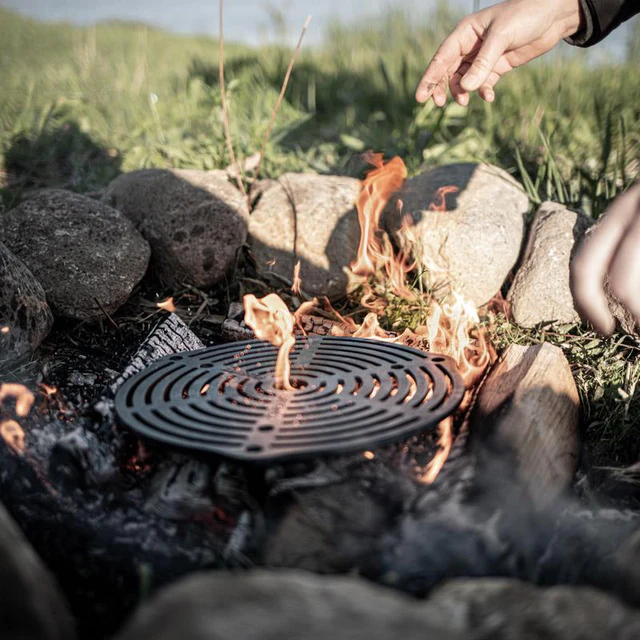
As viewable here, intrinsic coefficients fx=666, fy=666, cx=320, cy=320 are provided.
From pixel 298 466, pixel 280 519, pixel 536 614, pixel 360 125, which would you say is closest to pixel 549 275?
pixel 298 466

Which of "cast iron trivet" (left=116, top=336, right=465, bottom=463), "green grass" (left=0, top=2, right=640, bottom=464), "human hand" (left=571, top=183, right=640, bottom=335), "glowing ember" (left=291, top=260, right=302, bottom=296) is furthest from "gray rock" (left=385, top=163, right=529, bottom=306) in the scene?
"human hand" (left=571, top=183, right=640, bottom=335)

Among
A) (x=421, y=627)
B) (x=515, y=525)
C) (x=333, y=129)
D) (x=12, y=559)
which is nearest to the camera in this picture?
(x=421, y=627)

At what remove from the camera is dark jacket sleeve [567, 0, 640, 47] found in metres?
2.52

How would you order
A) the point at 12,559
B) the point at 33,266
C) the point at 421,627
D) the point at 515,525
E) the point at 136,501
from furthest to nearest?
the point at 33,266
the point at 136,501
the point at 515,525
the point at 12,559
the point at 421,627

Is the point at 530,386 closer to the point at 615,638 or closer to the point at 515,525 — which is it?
the point at 515,525

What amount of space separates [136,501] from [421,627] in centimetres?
108

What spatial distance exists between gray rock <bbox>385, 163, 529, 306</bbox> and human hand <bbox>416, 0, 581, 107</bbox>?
70 cm

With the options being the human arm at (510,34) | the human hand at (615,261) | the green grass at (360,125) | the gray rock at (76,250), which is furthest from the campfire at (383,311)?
the human arm at (510,34)

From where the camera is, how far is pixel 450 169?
135 inches

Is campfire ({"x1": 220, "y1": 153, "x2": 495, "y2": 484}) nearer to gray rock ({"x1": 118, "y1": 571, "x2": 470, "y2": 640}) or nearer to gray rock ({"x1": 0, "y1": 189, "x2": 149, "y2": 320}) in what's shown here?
gray rock ({"x1": 0, "y1": 189, "x2": 149, "y2": 320})

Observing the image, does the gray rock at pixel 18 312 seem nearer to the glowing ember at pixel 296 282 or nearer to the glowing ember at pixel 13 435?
the glowing ember at pixel 13 435

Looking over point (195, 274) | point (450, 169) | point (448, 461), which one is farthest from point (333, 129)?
point (448, 461)

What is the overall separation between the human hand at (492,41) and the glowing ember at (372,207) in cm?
79

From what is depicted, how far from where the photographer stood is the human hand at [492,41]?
2.34 metres
